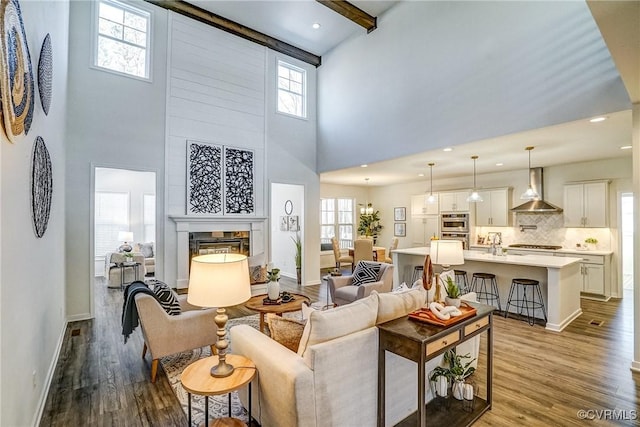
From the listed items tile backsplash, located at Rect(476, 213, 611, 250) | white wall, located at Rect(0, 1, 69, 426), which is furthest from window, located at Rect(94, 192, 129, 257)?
tile backsplash, located at Rect(476, 213, 611, 250)

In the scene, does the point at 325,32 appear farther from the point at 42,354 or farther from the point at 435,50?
the point at 42,354

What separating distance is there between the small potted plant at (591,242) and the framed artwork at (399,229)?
4450 mm

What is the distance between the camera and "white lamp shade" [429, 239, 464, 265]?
10.6 feet

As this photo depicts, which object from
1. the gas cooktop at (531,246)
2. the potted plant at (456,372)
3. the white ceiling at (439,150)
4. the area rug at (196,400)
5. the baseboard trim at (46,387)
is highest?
the white ceiling at (439,150)

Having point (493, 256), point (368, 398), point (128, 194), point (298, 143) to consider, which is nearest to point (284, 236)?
point (298, 143)

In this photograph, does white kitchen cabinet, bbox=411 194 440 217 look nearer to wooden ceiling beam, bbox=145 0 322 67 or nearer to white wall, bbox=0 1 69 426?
wooden ceiling beam, bbox=145 0 322 67

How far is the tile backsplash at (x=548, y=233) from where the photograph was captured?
243 inches

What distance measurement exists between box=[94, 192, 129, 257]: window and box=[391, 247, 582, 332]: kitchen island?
7.87 meters

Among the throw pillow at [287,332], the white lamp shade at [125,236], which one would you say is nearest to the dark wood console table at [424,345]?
the throw pillow at [287,332]

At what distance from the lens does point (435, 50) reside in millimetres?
5066

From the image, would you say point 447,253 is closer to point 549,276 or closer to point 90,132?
point 549,276

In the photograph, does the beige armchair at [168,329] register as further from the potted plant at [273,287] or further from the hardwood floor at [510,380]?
the potted plant at [273,287]

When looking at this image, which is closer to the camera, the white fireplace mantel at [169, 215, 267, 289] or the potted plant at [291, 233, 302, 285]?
the white fireplace mantel at [169, 215, 267, 289]

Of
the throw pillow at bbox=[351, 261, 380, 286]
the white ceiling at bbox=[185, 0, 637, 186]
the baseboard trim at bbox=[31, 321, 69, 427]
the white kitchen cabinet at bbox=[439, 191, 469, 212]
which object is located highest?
the white ceiling at bbox=[185, 0, 637, 186]
